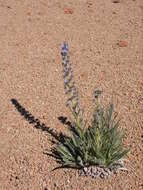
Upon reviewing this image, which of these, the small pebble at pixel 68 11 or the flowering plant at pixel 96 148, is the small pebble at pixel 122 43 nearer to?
the small pebble at pixel 68 11

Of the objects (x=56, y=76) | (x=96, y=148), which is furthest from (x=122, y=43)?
(x=96, y=148)

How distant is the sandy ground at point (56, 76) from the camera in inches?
182

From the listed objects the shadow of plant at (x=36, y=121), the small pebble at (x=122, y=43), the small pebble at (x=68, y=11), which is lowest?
the shadow of plant at (x=36, y=121)

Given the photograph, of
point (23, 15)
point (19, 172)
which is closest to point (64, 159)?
point (19, 172)

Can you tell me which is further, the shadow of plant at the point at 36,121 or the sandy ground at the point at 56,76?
the shadow of plant at the point at 36,121

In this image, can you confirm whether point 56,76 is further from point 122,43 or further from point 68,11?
point 68,11

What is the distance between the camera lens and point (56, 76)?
6.40 meters

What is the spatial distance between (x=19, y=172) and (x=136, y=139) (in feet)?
4.96

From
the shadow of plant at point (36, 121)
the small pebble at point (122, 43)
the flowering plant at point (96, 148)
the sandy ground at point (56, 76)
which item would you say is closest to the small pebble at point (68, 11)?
the sandy ground at point (56, 76)

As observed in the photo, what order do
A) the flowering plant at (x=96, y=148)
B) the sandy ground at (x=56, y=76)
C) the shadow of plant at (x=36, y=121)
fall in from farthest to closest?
the shadow of plant at (x=36, y=121), the sandy ground at (x=56, y=76), the flowering plant at (x=96, y=148)

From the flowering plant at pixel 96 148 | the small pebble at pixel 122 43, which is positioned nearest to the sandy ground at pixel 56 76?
the small pebble at pixel 122 43

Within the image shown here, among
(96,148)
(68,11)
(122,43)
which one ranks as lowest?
(96,148)

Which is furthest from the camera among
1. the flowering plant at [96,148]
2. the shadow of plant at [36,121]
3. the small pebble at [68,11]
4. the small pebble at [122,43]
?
the small pebble at [68,11]

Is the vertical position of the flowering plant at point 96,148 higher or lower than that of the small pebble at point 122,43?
lower
